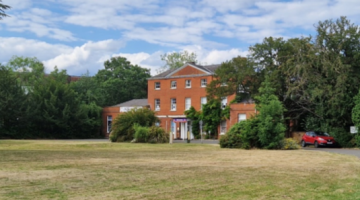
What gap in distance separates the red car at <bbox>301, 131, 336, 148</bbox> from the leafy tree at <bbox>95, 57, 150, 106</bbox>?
45254 millimetres

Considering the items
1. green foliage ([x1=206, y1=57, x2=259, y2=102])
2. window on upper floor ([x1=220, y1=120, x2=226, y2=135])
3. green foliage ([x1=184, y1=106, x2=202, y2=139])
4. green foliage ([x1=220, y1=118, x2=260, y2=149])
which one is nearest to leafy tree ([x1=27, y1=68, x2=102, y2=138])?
green foliage ([x1=184, y1=106, x2=202, y2=139])

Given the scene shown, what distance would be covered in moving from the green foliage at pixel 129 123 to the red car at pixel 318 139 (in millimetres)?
15722

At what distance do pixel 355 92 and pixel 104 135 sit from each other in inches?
1568

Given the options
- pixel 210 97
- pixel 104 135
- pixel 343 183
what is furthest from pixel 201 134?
pixel 343 183

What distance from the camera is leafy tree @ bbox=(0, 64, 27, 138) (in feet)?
189

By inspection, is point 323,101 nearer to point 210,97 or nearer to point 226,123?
point 210,97

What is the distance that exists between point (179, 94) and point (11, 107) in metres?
21.4

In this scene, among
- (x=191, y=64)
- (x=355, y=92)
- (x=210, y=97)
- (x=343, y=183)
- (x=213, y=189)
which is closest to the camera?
(x=213, y=189)

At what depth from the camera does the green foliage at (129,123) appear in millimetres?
46094

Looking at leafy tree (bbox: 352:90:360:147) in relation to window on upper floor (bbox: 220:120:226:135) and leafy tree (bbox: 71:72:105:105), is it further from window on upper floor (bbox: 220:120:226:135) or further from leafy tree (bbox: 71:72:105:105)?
leafy tree (bbox: 71:72:105:105)

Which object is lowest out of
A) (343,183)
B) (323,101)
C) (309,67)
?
(343,183)

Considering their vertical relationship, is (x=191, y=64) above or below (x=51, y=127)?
above

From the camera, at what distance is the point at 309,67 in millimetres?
40188

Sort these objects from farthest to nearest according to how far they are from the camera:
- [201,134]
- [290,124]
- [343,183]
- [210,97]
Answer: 1. [201,134]
2. [210,97]
3. [290,124]
4. [343,183]
